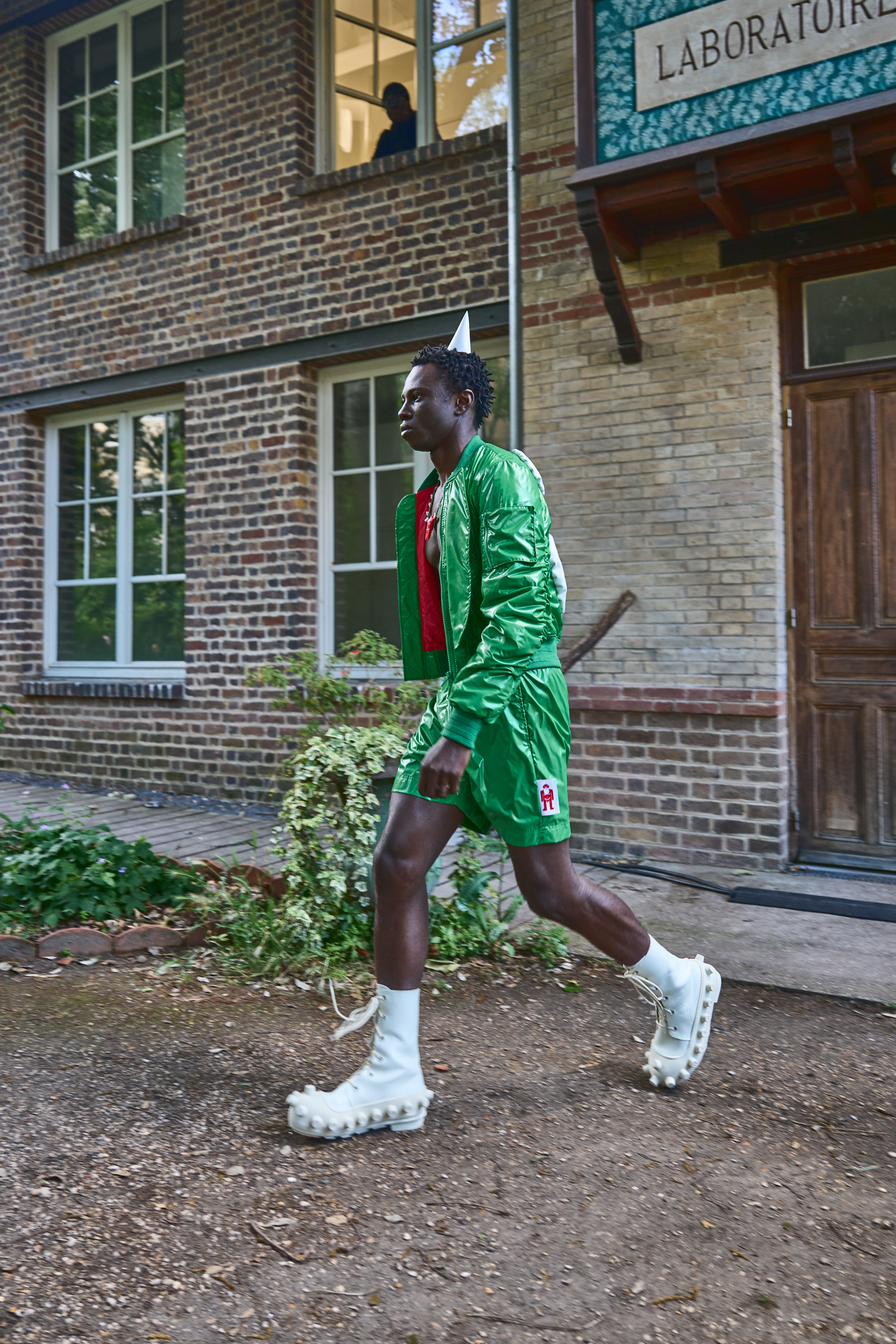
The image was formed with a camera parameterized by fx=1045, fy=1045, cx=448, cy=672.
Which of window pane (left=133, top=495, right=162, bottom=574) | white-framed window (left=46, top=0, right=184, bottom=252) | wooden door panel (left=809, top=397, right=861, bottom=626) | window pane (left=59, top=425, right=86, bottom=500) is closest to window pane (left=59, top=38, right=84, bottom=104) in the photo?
white-framed window (left=46, top=0, right=184, bottom=252)

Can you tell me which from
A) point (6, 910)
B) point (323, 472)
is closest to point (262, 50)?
point (323, 472)

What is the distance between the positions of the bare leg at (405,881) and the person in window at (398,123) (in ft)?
19.6

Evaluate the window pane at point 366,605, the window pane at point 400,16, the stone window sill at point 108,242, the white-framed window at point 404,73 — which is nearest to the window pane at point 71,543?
the stone window sill at point 108,242

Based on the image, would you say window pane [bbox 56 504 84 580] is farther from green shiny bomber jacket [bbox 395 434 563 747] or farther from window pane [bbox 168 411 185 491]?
green shiny bomber jacket [bbox 395 434 563 747]

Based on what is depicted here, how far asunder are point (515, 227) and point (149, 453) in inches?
148

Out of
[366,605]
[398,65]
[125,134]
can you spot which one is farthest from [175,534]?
[398,65]

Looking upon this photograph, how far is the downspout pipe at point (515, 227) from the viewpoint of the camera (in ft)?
20.1

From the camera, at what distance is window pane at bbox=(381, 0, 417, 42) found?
23.7 feet

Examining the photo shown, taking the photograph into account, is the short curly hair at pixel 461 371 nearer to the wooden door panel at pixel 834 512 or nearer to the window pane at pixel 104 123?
the wooden door panel at pixel 834 512

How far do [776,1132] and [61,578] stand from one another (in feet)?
26.2

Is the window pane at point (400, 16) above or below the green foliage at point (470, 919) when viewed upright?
above

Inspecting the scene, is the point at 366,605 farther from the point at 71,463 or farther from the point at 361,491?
the point at 71,463

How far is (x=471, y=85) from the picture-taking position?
22.9 ft

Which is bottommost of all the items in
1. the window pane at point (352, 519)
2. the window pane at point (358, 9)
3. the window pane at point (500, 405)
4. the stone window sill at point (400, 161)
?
the window pane at point (352, 519)
